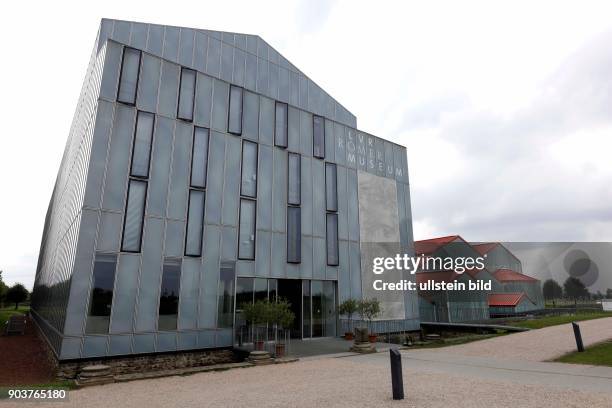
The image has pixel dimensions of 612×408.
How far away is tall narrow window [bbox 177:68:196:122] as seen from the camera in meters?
21.4

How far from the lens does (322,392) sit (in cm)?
1139

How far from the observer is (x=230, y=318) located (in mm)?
20578

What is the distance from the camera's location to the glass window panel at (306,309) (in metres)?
24.1

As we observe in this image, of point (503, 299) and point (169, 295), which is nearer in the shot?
point (169, 295)

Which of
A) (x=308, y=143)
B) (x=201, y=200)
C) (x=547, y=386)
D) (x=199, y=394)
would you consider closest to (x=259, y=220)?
(x=201, y=200)

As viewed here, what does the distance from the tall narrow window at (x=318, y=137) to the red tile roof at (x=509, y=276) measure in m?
38.7

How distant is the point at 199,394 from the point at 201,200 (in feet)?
37.3

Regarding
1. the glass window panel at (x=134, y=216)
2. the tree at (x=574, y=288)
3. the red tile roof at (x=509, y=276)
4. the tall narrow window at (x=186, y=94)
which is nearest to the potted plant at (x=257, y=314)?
the glass window panel at (x=134, y=216)

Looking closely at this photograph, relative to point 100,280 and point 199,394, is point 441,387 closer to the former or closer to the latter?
point 199,394

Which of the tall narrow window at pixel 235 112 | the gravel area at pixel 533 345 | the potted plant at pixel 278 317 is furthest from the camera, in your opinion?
the tall narrow window at pixel 235 112

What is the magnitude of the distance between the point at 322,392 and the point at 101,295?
11.4m

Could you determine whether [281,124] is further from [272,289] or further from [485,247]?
[485,247]

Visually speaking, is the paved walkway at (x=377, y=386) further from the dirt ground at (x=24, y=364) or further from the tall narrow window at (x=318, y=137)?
the tall narrow window at (x=318, y=137)

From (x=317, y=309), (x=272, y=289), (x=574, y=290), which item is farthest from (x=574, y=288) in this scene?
(x=272, y=289)
